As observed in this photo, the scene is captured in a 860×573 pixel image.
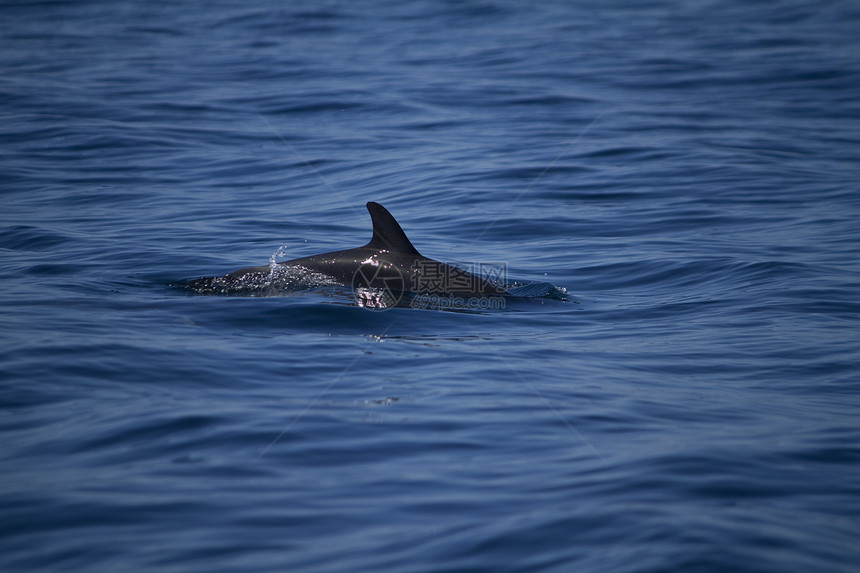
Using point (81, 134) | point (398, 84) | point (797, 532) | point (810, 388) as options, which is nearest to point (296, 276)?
point (810, 388)

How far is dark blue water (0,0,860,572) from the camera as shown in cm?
473

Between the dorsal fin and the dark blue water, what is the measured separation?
30.9 inches

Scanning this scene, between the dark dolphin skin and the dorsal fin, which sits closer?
the dorsal fin

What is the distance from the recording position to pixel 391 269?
9461mm

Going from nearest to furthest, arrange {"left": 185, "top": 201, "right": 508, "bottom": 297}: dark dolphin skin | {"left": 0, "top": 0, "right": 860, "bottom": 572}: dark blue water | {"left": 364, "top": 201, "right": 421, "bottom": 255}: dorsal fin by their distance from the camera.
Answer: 1. {"left": 0, "top": 0, "right": 860, "bottom": 572}: dark blue water
2. {"left": 364, "top": 201, "right": 421, "bottom": 255}: dorsal fin
3. {"left": 185, "top": 201, "right": 508, "bottom": 297}: dark dolphin skin

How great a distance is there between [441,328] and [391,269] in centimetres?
99
